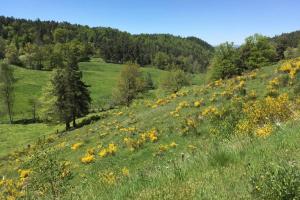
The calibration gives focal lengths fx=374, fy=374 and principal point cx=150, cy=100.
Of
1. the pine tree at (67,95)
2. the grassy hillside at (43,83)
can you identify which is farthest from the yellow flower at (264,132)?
the grassy hillside at (43,83)

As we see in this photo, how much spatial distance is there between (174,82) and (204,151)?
86854 mm

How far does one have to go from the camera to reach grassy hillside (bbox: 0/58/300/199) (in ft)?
16.9

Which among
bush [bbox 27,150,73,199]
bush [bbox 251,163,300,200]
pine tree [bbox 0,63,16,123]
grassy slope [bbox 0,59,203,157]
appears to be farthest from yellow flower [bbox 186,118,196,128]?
pine tree [bbox 0,63,16,123]

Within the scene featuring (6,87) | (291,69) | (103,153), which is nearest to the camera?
(103,153)

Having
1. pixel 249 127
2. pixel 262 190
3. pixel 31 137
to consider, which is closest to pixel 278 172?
pixel 262 190

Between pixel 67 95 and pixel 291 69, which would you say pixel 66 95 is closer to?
pixel 67 95

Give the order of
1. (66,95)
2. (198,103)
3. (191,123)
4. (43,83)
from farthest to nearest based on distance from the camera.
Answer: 1. (43,83)
2. (66,95)
3. (198,103)
4. (191,123)

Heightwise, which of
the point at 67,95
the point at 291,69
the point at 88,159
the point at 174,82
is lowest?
the point at 174,82

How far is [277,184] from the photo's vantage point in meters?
4.23

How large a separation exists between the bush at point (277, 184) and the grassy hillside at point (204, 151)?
0.01 metres

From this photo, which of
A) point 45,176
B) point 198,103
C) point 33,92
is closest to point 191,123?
point 198,103

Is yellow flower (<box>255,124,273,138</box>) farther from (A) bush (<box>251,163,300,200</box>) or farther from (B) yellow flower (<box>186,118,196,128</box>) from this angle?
(B) yellow flower (<box>186,118,196,128</box>)

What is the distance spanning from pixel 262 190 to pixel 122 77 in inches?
2789

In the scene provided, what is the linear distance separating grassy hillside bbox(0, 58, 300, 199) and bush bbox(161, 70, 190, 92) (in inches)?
2464
